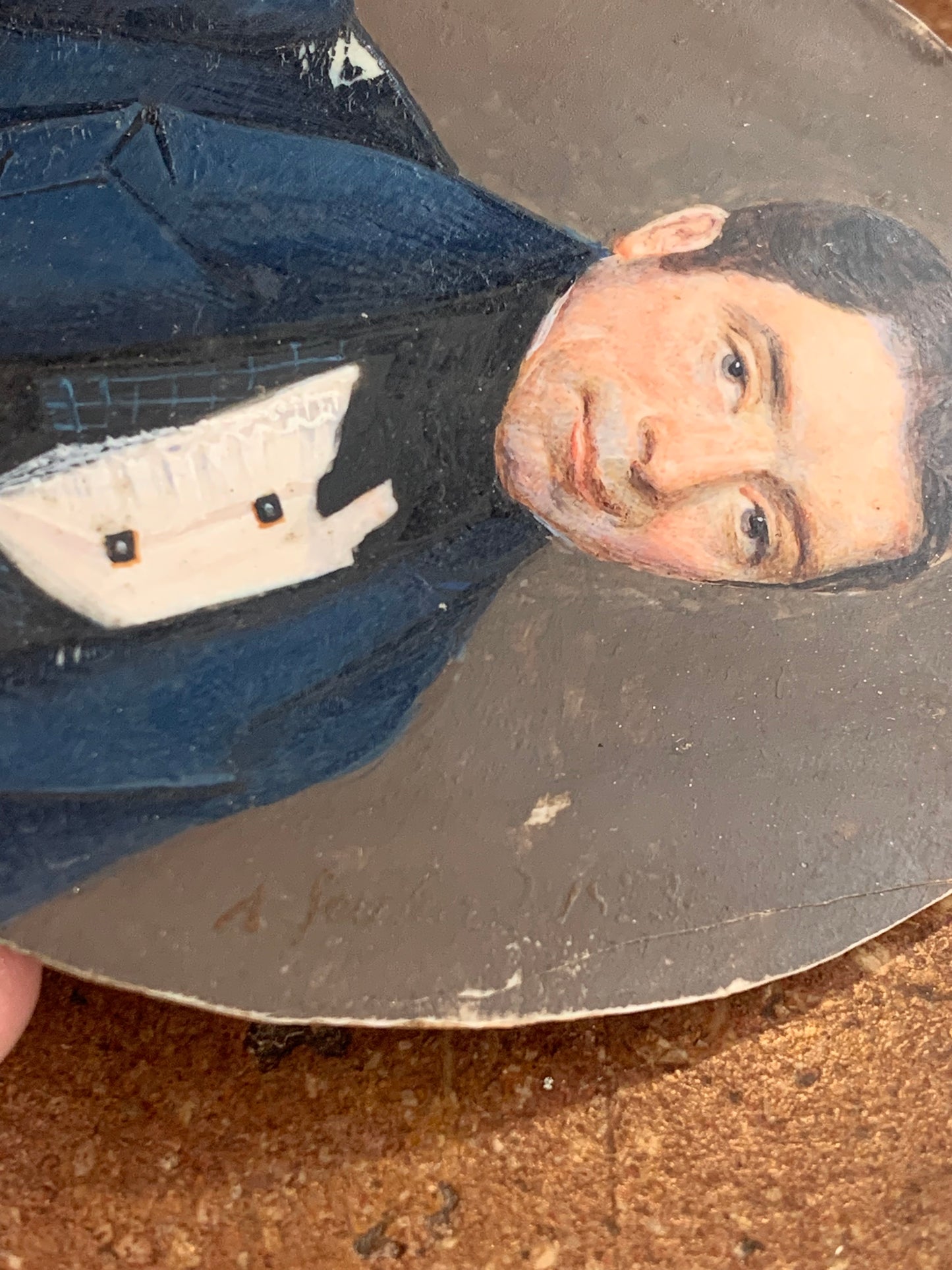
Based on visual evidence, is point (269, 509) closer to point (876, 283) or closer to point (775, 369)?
point (775, 369)

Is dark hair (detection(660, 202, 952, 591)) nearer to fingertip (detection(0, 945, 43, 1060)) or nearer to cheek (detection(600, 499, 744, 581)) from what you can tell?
cheek (detection(600, 499, 744, 581))

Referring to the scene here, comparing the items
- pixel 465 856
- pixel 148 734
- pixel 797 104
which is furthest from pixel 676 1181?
pixel 797 104

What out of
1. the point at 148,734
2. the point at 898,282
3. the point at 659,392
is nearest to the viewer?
the point at 148,734

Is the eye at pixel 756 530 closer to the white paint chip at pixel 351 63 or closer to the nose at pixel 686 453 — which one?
the nose at pixel 686 453

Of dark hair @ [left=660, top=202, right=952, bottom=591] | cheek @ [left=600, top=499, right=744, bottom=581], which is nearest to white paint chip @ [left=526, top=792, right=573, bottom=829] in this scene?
cheek @ [left=600, top=499, right=744, bottom=581]

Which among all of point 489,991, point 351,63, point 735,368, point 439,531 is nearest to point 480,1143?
point 489,991

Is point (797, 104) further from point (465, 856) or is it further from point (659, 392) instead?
point (465, 856)
